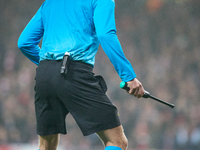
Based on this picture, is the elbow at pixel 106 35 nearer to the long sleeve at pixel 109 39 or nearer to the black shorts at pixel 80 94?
the long sleeve at pixel 109 39

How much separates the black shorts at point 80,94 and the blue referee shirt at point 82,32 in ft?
0.27

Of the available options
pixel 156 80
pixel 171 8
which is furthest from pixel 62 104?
pixel 171 8

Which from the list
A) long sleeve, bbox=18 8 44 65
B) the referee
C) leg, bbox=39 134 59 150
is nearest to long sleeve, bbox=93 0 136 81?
the referee

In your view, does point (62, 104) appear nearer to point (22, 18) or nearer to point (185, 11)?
point (22, 18)

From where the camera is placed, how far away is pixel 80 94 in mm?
1689

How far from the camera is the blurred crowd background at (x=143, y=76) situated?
6.70 meters

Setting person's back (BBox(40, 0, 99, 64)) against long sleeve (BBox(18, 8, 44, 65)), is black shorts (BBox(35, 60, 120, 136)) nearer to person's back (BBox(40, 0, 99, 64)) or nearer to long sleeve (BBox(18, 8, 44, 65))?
person's back (BBox(40, 0, 99, 64))

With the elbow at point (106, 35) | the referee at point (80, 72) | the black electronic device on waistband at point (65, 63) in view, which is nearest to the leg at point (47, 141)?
the referee at point (80, 72)

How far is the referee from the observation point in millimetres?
1686

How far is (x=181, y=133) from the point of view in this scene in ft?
22.2

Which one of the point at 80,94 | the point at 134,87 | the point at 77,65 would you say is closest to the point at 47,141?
the point at 80,94

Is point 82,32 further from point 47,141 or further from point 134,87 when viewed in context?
point 47,141

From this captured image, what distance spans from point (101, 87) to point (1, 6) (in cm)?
733

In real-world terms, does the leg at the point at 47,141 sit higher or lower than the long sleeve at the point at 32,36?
lower
